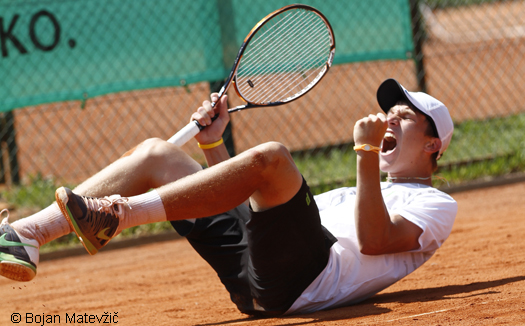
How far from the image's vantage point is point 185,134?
2.92 metres

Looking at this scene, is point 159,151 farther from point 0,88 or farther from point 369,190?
point 0,88

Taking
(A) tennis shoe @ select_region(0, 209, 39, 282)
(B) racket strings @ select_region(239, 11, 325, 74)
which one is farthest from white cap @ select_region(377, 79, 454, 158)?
(A) tennis shoe @ select_region(0, 209, 39, 282)

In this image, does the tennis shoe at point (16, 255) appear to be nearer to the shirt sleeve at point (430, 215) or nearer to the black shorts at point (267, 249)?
the black shorts at point (267, 249)

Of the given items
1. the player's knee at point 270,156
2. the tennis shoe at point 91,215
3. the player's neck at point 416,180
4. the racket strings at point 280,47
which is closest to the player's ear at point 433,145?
the player's neck at point 416,180

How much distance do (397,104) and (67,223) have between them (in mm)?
1562

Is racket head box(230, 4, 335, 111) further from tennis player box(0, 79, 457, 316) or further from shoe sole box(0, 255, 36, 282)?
shoe sole box(0, 255, 36, 282)

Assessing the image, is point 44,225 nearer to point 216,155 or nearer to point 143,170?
point 143,170

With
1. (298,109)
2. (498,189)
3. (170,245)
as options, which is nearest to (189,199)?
(170,245)

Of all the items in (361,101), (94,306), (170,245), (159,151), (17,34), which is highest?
(159,151)

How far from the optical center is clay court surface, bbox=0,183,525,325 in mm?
2371

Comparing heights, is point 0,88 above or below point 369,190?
below

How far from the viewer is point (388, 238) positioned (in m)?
2.42

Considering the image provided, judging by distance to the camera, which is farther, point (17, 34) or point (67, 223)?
point (17, 34)

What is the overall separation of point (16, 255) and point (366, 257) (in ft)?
4.33
